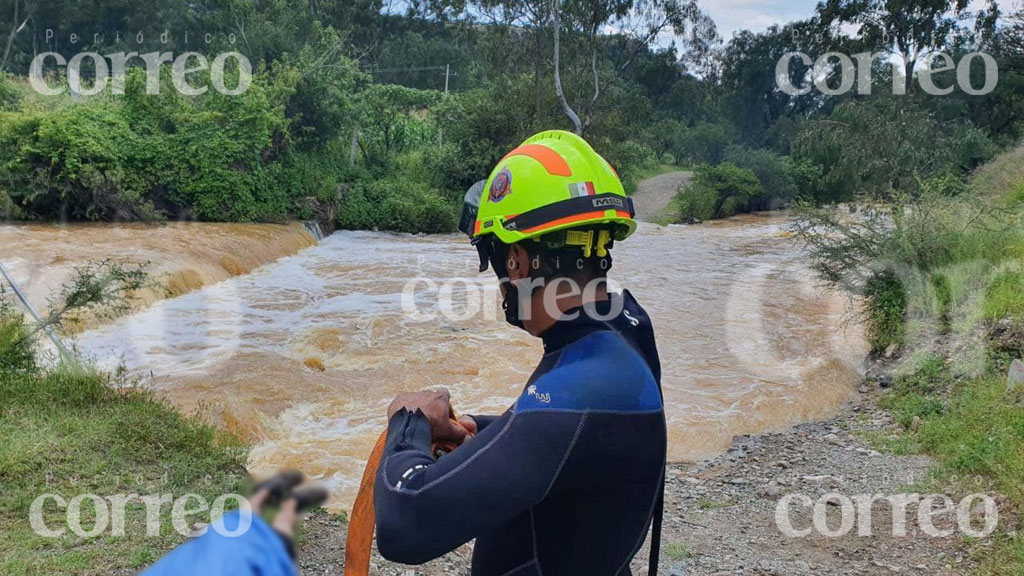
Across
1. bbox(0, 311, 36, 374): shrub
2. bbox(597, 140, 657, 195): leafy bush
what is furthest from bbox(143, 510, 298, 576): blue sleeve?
bbox(597, 140, 657, 195): leafy bush

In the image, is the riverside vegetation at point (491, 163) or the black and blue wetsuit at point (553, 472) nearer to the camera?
the black and blue wetsuit at point (553, 472)

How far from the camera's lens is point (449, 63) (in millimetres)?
49906

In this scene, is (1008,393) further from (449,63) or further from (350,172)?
(449,63)

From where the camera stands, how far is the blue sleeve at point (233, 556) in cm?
42

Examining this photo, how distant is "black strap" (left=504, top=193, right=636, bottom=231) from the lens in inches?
59.3

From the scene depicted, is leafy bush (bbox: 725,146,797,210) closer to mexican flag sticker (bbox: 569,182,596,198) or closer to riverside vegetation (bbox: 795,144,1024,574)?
riverside vegetation (bbox: 795,144,1024,574)

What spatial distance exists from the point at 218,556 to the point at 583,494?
→ 3.59ft

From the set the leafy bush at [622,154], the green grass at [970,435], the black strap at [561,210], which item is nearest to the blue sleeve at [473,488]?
the black strap at [561,210]

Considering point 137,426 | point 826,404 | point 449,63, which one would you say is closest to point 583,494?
point 137,426

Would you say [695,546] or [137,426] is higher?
[137,426]

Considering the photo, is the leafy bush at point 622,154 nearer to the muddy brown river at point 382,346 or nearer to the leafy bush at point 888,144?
the leafy bush at point 888,144

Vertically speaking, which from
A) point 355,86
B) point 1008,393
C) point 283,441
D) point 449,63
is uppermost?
point 449,63

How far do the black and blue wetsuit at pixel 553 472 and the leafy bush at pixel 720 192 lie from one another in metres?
30.0

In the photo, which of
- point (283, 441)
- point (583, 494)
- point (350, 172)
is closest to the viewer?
point (583, 494)
